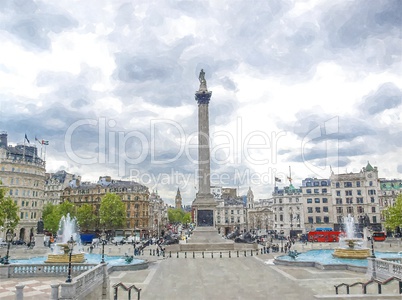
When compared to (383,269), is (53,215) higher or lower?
higher

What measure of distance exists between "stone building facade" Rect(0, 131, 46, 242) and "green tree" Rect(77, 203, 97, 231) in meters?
13.9

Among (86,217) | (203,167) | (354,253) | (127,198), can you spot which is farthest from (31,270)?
(127,198)

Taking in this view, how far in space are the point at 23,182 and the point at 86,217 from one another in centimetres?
2336

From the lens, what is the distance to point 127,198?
353ft

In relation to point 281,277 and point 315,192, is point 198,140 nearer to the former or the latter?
point 281,277

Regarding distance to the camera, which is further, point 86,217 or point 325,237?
point 86,217

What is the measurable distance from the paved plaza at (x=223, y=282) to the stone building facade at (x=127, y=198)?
73.6 m

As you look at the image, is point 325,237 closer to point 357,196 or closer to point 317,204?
point 357,196

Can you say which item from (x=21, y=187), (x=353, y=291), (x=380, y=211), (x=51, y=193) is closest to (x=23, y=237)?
(x=21, y=187)

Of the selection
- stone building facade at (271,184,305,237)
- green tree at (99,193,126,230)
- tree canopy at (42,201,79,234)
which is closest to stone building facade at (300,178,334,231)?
stone building facade at (271,184,305,237)

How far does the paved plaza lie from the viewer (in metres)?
21.3

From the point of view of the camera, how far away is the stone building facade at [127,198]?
348 ft

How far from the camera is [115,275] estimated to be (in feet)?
98.0

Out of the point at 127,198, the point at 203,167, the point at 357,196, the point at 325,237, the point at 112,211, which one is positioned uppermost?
the point at 203,167
